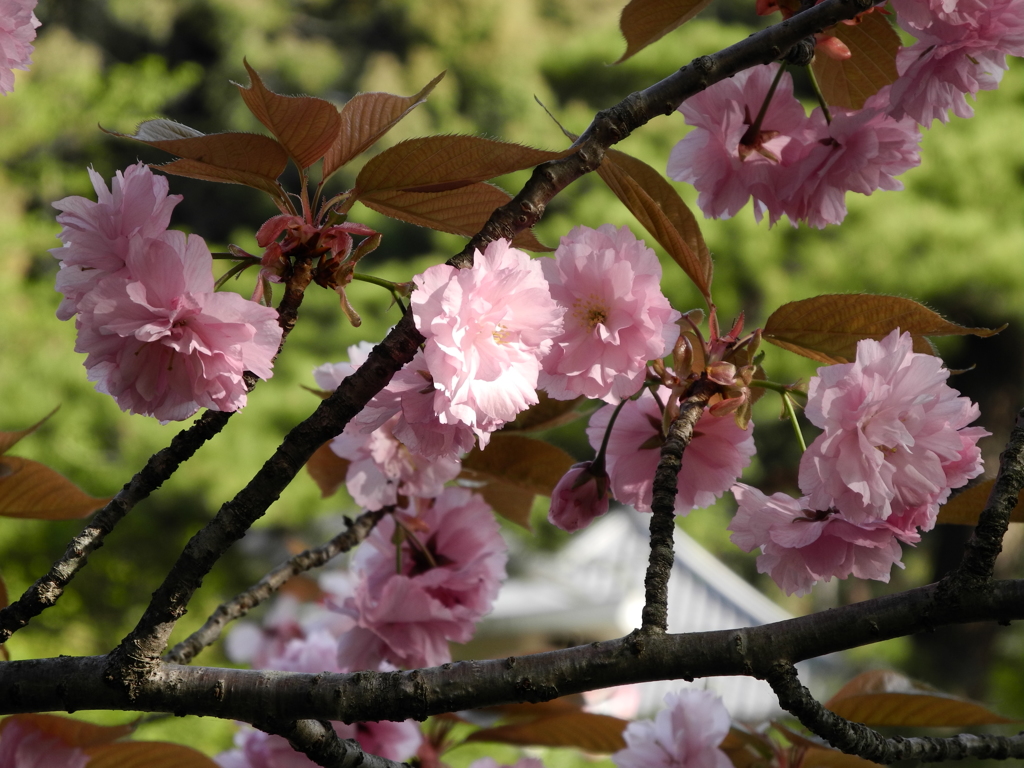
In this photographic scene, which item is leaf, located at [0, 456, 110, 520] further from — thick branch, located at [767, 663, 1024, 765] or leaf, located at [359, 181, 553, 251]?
thick branch, located at [767, 663, 1024, 765]

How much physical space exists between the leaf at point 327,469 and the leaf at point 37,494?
0.16 meters

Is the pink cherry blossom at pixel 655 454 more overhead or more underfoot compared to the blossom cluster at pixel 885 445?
more overhead

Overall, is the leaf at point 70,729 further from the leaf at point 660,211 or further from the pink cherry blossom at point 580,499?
the leaf at point 660,211

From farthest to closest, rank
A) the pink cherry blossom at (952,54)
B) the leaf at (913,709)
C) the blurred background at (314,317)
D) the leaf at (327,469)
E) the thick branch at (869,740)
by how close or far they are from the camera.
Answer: the blurred background at (314,317), the leaf at (327,469), the leaf at (913,709), the pink cherry blossom at (952,54), the thick branch at (869,740)

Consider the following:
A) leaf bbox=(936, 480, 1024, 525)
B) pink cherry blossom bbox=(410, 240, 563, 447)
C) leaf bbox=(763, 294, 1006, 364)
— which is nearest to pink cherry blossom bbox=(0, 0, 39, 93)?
pink cherry blossom bbox=(410, 240, 563, 447)

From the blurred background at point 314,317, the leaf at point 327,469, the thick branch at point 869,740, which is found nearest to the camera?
the thick branch at point 869,740

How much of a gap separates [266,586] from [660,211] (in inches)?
13.3

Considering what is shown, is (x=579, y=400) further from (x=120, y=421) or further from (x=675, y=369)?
(x=120, y=421)

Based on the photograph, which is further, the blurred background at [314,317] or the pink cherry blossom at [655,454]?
the blurred background at [314,317]

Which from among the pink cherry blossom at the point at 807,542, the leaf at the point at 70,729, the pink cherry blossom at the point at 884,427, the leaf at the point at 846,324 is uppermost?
the leaf at the point at 846,324

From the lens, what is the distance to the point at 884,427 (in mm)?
351

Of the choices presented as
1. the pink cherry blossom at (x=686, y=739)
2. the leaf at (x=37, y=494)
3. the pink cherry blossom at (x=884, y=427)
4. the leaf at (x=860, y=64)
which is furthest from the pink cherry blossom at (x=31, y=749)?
the leaf at (x=860, y=64)

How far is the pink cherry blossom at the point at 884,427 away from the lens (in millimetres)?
351

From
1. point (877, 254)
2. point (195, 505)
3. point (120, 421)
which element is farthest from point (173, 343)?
point (877, 254)
